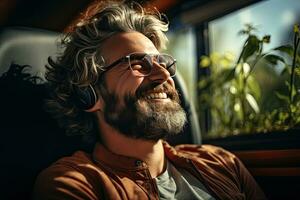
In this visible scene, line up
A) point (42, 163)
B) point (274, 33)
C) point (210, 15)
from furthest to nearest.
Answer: point (210, 15), point (274, 33), point (42, 163)

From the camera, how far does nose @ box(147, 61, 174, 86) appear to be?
4.52 ft

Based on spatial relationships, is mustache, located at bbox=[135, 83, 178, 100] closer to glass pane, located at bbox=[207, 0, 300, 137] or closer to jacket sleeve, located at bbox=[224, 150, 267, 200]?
jacket sleeve, located at bbox=[224, 150, 267, 200]

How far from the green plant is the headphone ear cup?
777 mm

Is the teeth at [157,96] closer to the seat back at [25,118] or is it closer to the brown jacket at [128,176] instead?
the brown jacket at [128,176]

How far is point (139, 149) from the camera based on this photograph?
54.6 inches

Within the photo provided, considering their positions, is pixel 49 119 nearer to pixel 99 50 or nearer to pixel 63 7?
pixel 99 50

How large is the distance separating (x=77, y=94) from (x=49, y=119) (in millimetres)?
148

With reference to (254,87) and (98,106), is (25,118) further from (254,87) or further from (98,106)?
(254,87)

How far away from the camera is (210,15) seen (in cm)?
215

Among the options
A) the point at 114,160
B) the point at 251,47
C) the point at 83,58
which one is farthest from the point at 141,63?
the point at 251,47

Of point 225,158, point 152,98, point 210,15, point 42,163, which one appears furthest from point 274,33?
point 42,163

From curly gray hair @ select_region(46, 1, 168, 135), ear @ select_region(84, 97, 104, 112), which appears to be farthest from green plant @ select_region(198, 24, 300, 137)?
ear @ select_region(84, 97, 104, 112)

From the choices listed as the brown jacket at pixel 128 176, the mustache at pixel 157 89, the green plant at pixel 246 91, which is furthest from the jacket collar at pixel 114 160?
the green plant at pixel 246 91

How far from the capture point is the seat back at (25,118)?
1247 millimetres
